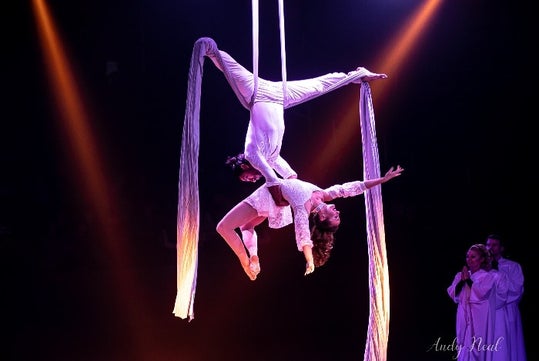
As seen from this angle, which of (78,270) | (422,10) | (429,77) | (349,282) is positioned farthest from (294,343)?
(422,10)

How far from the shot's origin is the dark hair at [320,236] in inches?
157

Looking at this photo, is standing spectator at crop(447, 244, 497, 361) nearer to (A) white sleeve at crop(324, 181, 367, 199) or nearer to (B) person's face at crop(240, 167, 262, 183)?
(A) white sleeve at crop(324, 181, 367, 199)

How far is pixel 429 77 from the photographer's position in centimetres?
Result: 702

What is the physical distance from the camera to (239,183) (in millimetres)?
6965

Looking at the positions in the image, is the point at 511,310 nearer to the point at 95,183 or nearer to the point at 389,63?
the point at 389,63

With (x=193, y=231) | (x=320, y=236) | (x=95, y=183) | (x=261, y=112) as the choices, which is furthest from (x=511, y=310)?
(x=95, y=183)

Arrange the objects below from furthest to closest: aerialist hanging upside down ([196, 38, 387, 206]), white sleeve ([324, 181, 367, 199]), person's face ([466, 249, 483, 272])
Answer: person's face ([466, 249, 483, 272]) < white sleeve ([324, 181, 367, 199]) < aerialist hanging upside down ([196, 38, 387, 206])

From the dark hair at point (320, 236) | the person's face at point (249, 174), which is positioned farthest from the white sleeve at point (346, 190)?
the person's face at point (249, 174)

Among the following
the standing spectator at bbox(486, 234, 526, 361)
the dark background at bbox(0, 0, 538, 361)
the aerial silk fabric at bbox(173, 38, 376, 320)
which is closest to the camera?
the aerial silk fabric at bbox(173, 38, 376, 320)

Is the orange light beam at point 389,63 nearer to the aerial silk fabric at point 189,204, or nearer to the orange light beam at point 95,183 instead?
the orange light beam at point 95,183

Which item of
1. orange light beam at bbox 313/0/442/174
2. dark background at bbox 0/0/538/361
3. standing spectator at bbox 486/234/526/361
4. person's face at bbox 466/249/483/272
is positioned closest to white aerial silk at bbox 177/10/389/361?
person's face at bbox 466/249/483/272

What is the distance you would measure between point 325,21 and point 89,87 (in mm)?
2622

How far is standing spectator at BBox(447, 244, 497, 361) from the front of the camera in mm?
5895

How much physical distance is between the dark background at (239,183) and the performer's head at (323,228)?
2791 millimetres
